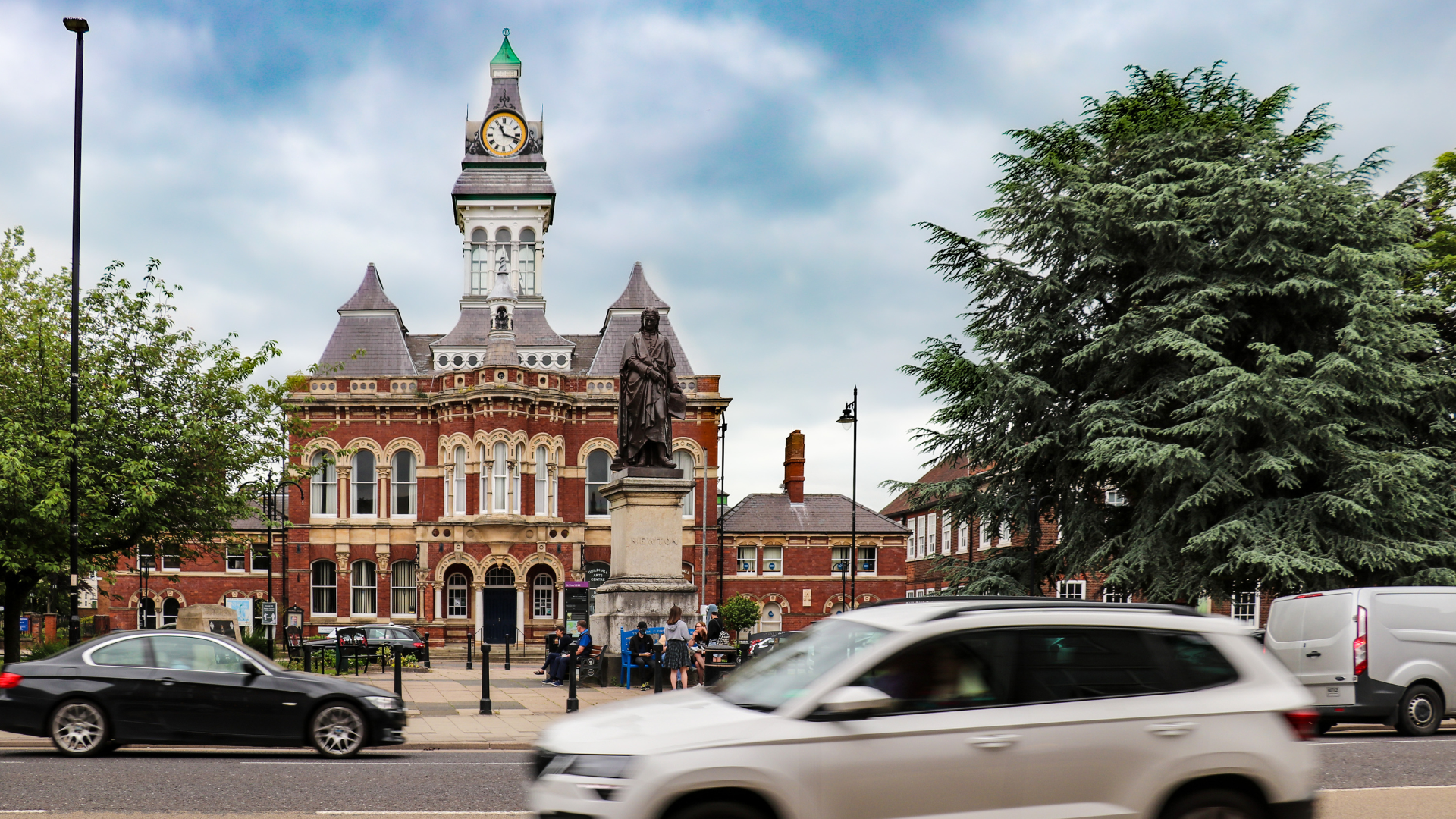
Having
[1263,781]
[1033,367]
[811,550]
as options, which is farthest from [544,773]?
[811,550]

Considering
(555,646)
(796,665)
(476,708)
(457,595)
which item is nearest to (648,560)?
(476,708)

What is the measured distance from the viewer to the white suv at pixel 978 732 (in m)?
5.52

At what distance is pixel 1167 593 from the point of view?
21141mm

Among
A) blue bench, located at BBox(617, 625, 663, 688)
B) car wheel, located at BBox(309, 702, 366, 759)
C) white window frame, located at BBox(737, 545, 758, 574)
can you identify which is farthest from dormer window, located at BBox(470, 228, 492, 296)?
car wheel, located at BBox(309, 702, 366, 759)

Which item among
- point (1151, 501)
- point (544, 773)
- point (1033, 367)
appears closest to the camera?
point (544, 773)

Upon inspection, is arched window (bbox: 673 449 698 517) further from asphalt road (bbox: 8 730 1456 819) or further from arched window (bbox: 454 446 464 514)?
asphalt road (bbox: 8 730 1456 819)

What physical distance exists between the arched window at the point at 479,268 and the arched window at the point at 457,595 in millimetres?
14123

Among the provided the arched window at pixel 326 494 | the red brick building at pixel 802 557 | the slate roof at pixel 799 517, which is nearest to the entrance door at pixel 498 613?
the arched window at pixel 326 494

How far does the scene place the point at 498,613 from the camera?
164ft

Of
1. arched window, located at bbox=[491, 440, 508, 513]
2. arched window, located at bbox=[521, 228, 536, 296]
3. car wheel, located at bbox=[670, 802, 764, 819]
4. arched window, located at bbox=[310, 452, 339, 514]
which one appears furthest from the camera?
arched window, located at bbox=[521, 228, 536, 296]

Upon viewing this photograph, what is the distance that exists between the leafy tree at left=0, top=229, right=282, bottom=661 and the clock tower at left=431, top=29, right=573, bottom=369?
28048 mm

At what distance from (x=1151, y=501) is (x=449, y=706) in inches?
496

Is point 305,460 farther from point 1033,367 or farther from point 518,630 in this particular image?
point 1033,367

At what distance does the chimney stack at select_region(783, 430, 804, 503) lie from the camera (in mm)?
56750
